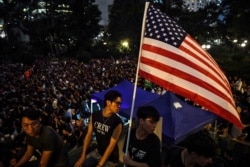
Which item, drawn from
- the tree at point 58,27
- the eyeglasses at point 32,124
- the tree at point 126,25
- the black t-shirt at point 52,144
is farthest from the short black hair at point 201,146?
the tree at point 58,27

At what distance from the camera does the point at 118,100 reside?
3.49 metres

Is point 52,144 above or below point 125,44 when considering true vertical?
above

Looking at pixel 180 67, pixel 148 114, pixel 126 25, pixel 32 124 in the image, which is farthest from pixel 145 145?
pixel 126 25

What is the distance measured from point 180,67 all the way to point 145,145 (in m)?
1.58

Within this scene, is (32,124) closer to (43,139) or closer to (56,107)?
(43,139)

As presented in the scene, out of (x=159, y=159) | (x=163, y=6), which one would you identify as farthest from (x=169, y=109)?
(x=163, y=6)

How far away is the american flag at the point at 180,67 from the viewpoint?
3.97 metres

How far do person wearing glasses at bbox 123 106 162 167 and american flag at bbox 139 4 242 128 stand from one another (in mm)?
1029

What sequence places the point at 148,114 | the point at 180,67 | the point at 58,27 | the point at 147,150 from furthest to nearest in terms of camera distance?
the point at 58,27, the point at 180,67, the point at 148,114, the point at 147,150

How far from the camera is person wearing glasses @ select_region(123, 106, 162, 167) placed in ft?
9.65

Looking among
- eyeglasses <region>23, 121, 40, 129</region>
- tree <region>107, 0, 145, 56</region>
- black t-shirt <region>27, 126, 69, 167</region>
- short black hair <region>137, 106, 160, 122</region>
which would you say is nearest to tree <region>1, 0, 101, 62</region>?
tree <region>107, 0, 145, 56</region>

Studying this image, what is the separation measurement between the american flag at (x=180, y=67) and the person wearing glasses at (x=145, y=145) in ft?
3.38

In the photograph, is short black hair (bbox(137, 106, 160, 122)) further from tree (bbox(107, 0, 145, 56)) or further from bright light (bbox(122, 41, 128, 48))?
bright light (bbox(122, 41, 128, 48))

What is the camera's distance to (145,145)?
9.84 ft
